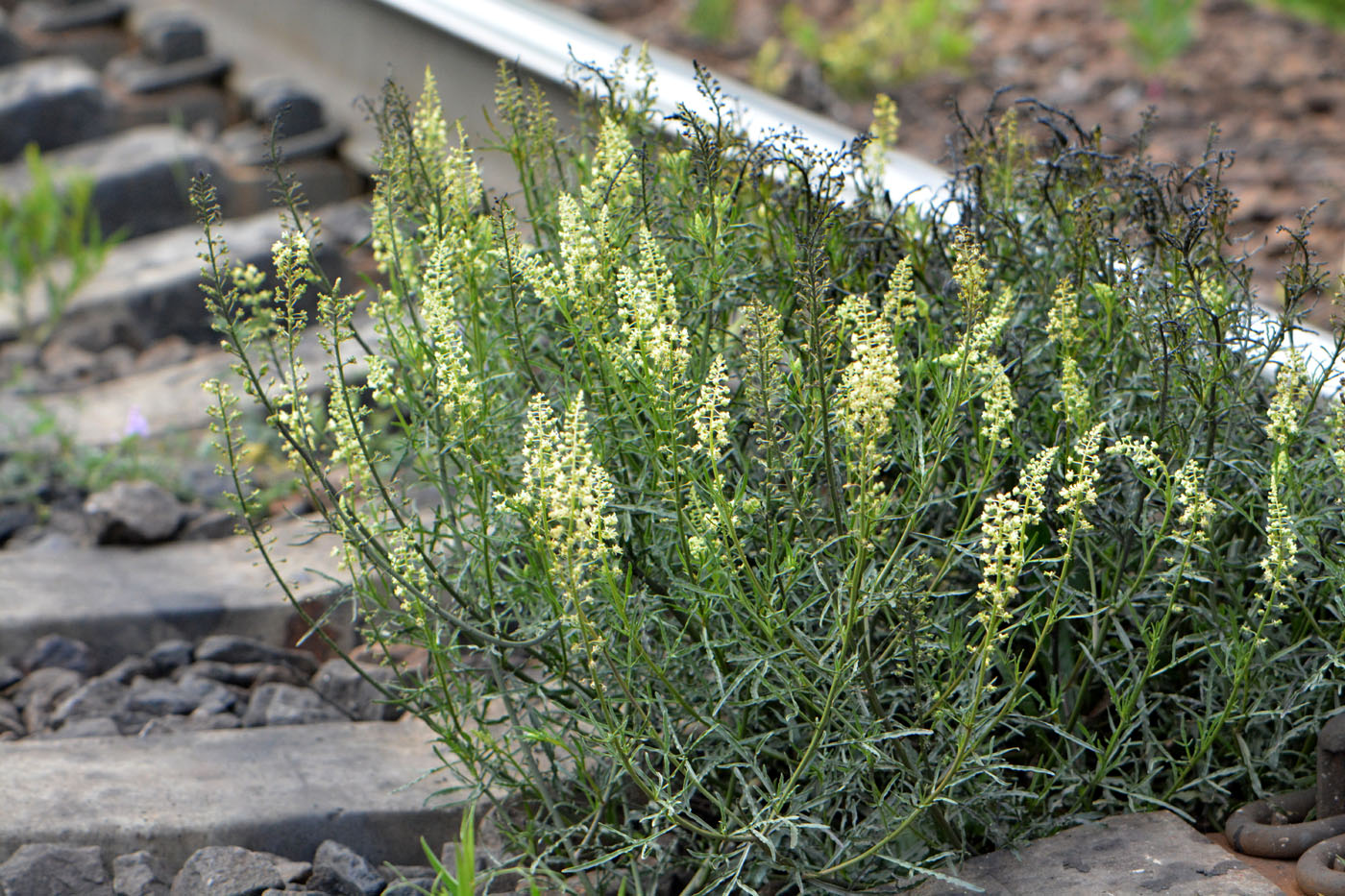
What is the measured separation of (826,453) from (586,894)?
85 centimetres

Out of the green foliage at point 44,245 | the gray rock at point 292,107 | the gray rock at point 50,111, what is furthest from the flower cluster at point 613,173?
the gray rock at point 50,111

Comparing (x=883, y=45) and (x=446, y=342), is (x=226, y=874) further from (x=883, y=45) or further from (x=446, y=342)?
(x=883, y=45)

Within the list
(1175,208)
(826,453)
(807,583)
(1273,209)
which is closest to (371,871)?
(807,583)

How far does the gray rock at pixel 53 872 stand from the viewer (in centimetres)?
234

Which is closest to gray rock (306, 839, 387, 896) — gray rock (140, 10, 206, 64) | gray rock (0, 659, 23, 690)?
gray rock (0, 659, 23, 690)

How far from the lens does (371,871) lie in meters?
2.50

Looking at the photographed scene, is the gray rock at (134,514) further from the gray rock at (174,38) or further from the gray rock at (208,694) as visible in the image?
the gray rock at (174,38)

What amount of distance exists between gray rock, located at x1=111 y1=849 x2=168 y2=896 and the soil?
3740mm

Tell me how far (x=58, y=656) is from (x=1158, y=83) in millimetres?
5553

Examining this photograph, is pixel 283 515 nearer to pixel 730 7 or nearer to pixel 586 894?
pixel 586 894

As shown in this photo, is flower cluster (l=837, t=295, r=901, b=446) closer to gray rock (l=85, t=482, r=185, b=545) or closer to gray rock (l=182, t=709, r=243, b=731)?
gray rock (l=182, t=709, r=243, b=731)

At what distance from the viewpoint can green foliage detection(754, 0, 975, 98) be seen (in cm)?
668

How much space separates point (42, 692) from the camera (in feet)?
10.5

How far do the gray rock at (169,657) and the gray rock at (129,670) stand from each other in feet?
0.06
